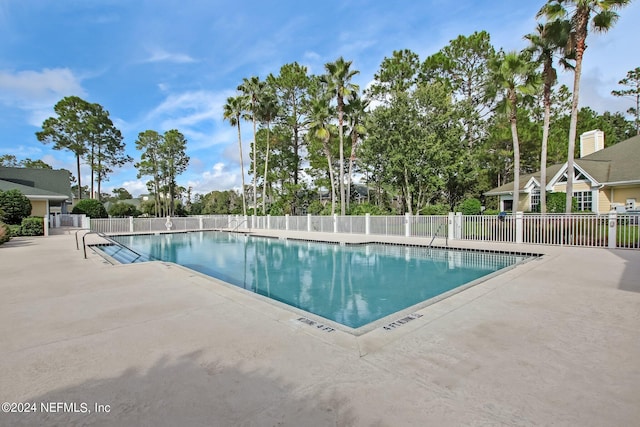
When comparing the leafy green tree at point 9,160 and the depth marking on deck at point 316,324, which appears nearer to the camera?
the depth marking on deck at point 316,324

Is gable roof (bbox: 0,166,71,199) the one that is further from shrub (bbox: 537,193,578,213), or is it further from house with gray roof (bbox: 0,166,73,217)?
shrub (bbox: 537,193,578,213)

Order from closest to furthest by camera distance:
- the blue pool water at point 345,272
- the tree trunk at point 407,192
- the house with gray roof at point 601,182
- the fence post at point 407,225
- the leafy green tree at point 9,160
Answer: the blue pool water at point 345,272, the fence post at point 407,225, the house with gray roof at point 601,182, the tree trunk at point 407,192, the leafy green tree at point 9,160

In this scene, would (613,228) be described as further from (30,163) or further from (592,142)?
(30,163)

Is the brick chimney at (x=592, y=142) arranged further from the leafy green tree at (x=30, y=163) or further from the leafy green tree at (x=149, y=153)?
the leafy green tree at (x=30, y=163)

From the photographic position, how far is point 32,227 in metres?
18.3

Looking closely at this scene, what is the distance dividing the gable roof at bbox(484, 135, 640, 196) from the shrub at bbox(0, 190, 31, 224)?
30.8 metres

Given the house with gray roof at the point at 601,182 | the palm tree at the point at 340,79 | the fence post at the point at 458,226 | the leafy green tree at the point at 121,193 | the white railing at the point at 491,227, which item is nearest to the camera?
the white railing at the point at 491,227

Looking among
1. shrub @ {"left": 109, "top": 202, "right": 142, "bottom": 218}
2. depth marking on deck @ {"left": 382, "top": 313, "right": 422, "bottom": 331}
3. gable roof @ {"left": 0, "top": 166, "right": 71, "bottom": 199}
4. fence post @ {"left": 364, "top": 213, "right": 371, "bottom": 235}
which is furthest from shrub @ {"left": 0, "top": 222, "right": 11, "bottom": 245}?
shrub @ {"left": 109, "top": 202, "right": 142, "bottom": 218}

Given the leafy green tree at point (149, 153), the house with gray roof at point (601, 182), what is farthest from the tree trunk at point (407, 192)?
the leafy green tree at point (149, 153)

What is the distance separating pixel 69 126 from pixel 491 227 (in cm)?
4058

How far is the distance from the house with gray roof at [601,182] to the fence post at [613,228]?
24.7ft

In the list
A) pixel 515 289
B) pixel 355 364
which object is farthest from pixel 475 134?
pixel 355 364

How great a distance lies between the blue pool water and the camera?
19.9 feet

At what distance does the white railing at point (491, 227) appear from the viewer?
33.7ft
